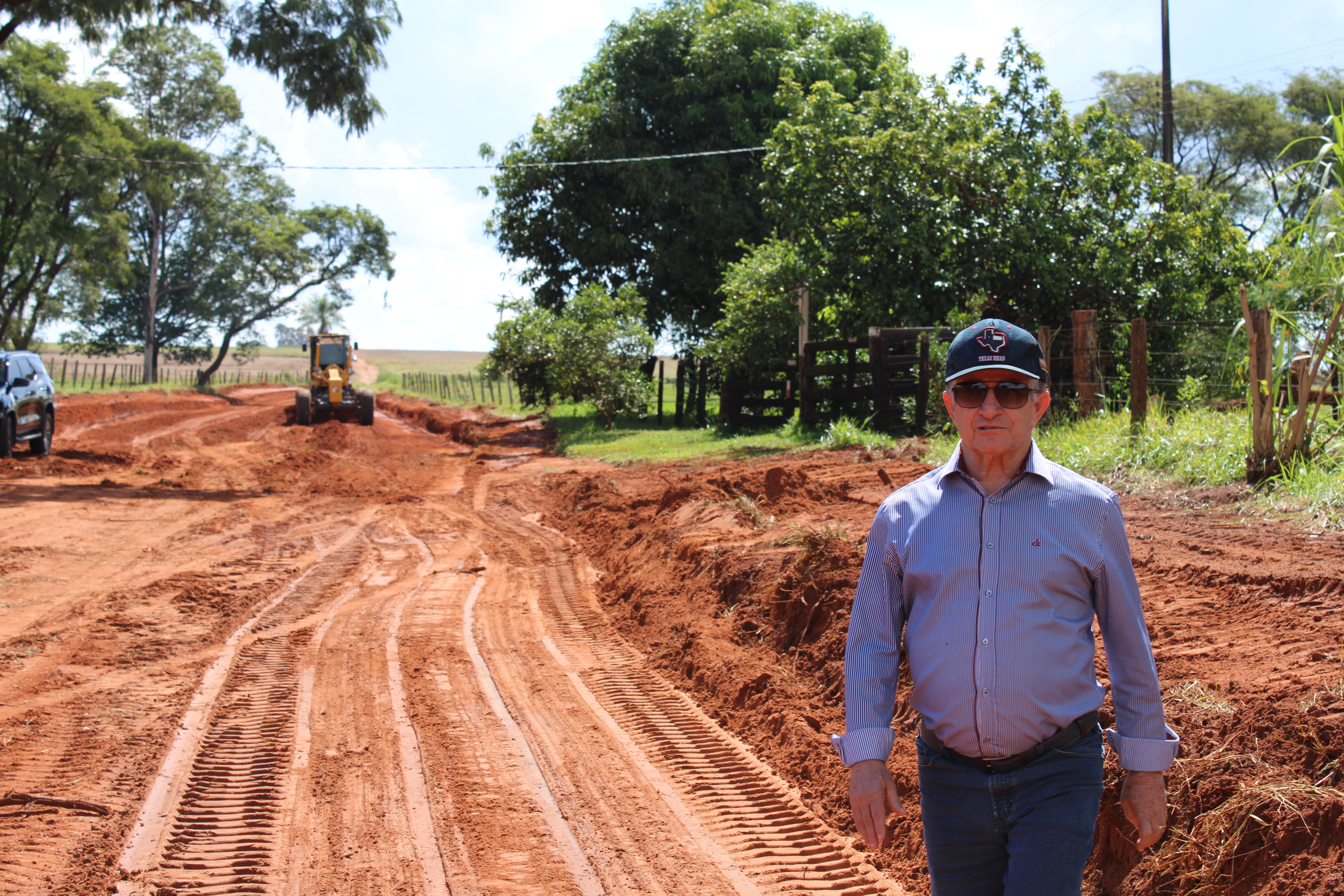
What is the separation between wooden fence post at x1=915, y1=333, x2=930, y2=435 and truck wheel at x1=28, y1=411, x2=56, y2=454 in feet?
55.8

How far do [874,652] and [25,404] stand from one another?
21.2m

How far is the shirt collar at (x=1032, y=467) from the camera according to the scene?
2.63 metres

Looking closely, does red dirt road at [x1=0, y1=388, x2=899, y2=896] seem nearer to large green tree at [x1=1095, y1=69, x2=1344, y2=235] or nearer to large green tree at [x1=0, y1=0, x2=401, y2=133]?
large green tree at [x1=0, y1=0, x2=401, y2=133]

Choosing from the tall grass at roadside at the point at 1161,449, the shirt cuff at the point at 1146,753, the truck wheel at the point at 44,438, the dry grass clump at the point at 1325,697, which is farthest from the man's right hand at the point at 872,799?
the truck wheel at the point at 44,438

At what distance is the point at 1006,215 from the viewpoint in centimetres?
1777

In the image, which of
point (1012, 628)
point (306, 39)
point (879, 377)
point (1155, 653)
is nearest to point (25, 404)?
point (306, 39)

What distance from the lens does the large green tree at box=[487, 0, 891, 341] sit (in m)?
29.7

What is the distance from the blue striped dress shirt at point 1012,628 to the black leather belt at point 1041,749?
0.06 ft

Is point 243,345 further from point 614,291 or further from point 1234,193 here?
point 1234,193

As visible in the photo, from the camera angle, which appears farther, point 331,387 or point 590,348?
point 331,387

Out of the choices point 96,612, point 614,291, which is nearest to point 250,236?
point 614,291

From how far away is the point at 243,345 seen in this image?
62.1 meters

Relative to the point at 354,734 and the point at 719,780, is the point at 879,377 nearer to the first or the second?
the point at 719,780

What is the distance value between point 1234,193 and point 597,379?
82.9ft
